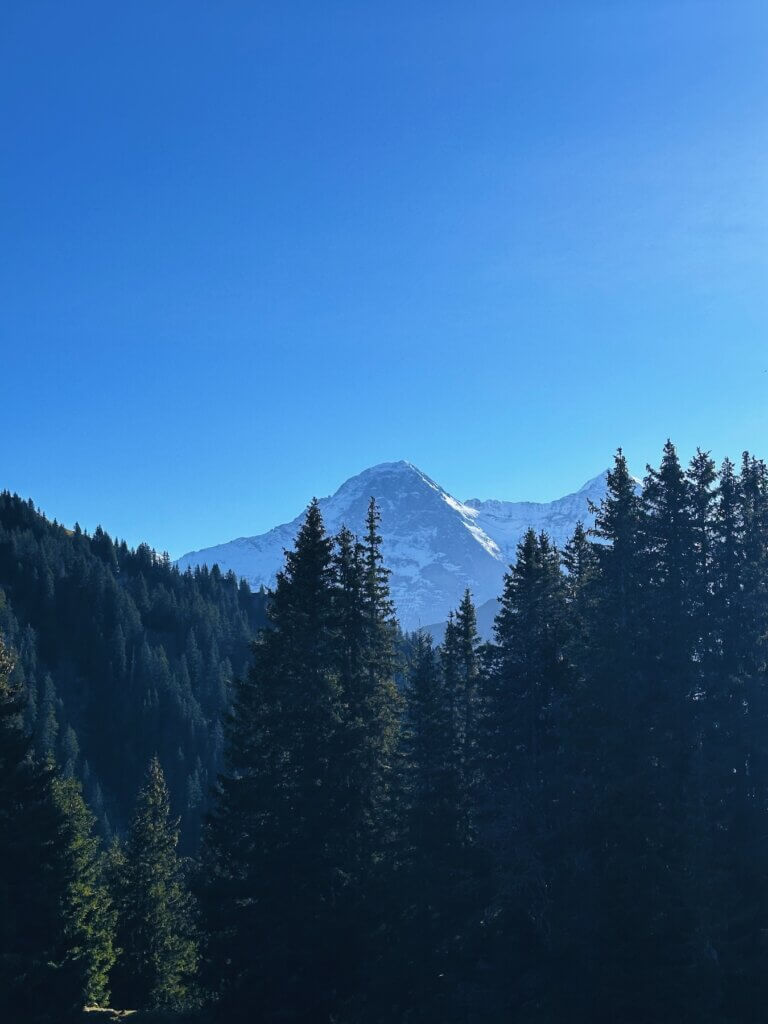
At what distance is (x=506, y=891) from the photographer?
989 inches

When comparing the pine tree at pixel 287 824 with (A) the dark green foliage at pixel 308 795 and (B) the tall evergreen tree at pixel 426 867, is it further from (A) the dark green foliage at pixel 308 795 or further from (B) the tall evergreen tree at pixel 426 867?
(B) the tall evergreen tree at pixel 426 867

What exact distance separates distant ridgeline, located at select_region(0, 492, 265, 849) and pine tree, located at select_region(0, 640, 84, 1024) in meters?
97.6

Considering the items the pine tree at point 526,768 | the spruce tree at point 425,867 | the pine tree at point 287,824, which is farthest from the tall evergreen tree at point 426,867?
the pine tree at point 287,824

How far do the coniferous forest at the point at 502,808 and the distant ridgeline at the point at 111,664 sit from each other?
98.5 meters

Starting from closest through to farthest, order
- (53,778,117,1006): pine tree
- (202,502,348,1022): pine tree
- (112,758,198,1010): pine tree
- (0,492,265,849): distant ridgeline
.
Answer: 1. (202,502,348,1022): pine tree
2. (53,778,117,1006): pine tree
3. (112,758,198,1010): pine tree
4. (0,492,265,849): distant ridgeline

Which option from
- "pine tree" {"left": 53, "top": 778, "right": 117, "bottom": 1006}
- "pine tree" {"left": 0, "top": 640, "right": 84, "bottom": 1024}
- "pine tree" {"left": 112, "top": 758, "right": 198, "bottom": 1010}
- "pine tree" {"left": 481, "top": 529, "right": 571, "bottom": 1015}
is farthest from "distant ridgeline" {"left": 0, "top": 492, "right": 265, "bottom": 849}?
"pine tree" {"left": 481, "top": 529, "right": 571, "bottom": 1015}

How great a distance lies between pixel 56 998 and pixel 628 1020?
16691 mm

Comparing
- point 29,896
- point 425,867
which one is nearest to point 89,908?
point 29,896

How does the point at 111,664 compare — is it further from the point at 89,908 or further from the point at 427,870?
the point at 427,870

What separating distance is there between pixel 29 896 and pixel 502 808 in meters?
14.1

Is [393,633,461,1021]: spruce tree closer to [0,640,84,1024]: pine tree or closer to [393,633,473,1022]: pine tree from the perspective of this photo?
[393,633,473,1022]: pine tree

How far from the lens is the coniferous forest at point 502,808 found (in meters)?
24.3

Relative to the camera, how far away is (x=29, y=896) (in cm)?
2491

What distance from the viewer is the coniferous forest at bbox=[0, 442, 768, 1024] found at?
24.3m
